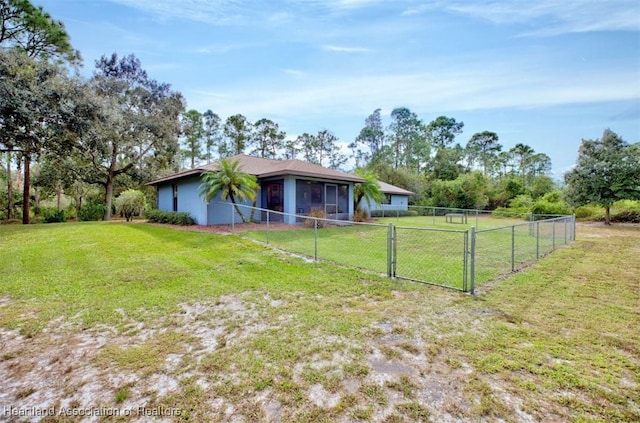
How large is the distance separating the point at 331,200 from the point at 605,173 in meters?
15.8

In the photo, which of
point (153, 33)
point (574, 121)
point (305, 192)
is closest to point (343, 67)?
point (305, 192)

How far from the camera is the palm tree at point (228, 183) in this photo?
12609 millimetres

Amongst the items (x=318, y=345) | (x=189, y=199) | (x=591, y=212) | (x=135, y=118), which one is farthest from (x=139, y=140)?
(x=591, y=212)

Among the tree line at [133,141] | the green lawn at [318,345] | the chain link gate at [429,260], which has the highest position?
the tree line at [133,141]

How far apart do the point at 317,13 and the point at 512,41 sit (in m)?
6.73

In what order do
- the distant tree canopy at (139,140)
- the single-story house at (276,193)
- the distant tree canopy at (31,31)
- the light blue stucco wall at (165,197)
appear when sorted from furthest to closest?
the light blue stucco wall at (165,197)
the distant tree canopy at (31,31)
the single-story house at (276,193)
the distant tree canopy at (139,140)

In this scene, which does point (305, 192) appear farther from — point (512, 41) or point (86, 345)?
point (86, 345)

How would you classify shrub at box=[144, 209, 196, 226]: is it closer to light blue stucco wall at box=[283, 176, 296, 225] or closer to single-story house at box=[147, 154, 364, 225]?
single-story house at box=[147, 154, 364, 225]

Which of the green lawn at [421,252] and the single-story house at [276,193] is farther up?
the single-story house at [276,193]

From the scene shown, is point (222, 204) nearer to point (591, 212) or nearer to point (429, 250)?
point (429, 250)

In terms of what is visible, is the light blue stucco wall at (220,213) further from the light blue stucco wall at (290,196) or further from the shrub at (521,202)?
the shrub at (521,202)

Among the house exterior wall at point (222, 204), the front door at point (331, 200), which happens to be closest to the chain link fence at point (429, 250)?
the house exterior wall at point (222, 204)

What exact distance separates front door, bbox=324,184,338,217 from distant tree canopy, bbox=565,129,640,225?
47.5ft

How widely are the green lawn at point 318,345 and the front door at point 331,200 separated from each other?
10.6 metres
